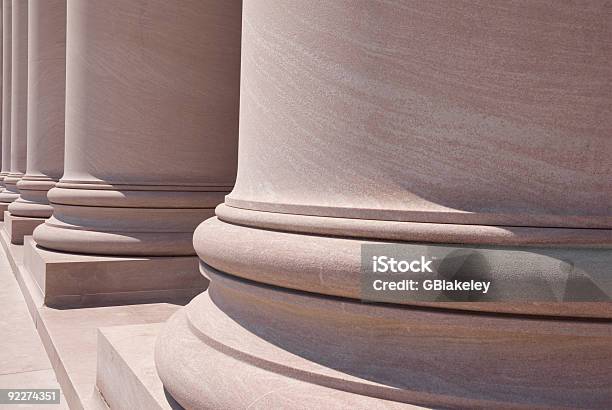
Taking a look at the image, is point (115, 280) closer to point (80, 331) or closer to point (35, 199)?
point (80, 331)

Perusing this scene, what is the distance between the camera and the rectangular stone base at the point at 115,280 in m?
43.4

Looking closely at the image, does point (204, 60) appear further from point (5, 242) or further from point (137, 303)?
point (5, 242)

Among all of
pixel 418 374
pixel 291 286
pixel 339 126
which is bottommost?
pixel 418 374

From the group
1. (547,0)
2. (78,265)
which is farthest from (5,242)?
(547,0)

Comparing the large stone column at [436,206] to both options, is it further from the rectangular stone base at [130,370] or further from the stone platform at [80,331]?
the stone platform at [80,331]

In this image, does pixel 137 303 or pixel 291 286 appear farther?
pixel 137 303

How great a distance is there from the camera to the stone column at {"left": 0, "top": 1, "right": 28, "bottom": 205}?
312 ft

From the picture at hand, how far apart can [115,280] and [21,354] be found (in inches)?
333

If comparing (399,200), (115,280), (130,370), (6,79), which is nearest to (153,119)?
(115,280)

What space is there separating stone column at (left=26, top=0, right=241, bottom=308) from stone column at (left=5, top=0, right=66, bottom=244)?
99.1 feet

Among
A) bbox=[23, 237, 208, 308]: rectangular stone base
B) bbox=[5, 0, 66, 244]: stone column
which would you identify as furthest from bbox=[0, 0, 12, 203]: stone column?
bbox=[23, 237, 208, 308]: rectangular stone base

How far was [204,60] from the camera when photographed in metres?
47.8

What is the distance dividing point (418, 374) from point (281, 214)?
18.1 ft

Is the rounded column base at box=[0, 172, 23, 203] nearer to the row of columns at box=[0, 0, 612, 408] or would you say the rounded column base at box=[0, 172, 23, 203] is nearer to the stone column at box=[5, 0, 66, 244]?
the stone column at box=[5, 0, 66, 244]
